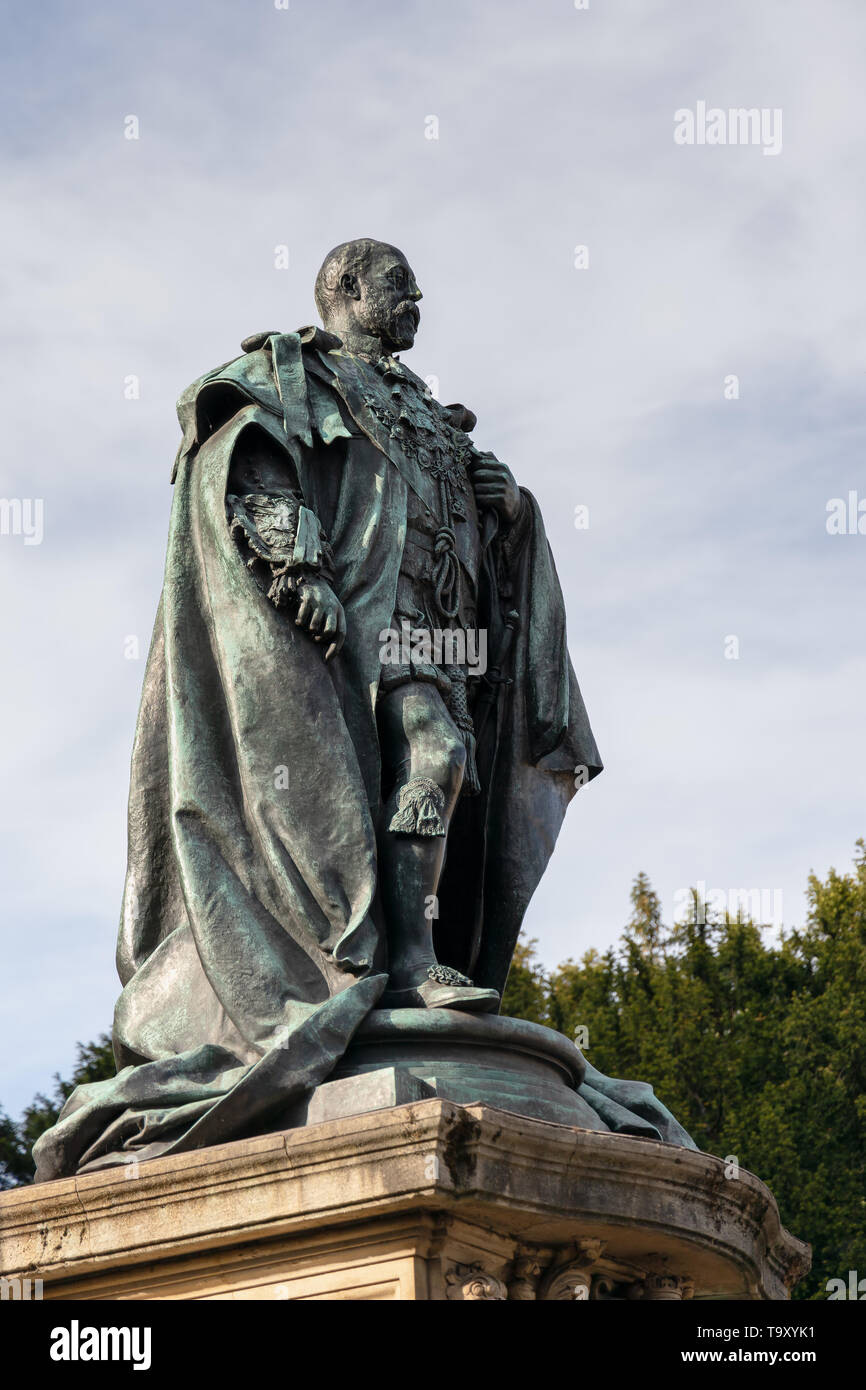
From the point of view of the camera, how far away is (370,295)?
9.05 metres

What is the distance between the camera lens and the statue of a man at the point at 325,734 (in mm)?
7527

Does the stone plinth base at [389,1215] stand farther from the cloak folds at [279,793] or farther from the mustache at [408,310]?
the mustache at [408,310]

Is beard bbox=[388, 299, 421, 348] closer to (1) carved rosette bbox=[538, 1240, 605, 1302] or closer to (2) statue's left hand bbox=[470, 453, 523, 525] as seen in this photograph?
(2) statue's left hand bbox=[470, 453, 523, 525]

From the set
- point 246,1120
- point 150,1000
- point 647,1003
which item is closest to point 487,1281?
point 246,1120

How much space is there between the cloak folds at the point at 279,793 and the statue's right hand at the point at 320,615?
2.4 inches

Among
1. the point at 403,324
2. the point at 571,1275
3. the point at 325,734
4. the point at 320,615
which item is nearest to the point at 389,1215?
the point at 571,1275

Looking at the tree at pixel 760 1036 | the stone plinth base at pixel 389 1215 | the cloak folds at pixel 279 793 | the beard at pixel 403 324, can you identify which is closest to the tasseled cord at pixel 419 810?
the cloak folds at pixel 279 793

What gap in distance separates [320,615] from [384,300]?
1.77 metres

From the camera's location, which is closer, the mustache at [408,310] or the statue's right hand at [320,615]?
the statue's right hand at [320,615]

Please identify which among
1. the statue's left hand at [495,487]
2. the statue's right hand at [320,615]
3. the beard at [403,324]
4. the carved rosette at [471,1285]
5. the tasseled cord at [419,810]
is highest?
the beard at [403,324]

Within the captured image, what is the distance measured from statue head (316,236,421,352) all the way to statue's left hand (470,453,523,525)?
0.62 metres

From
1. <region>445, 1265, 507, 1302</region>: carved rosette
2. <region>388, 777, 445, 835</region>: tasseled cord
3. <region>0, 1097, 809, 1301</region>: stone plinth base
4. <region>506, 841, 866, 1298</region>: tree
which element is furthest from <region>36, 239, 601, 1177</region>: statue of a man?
<region>506, 841, 866, 1298</region>: tree
